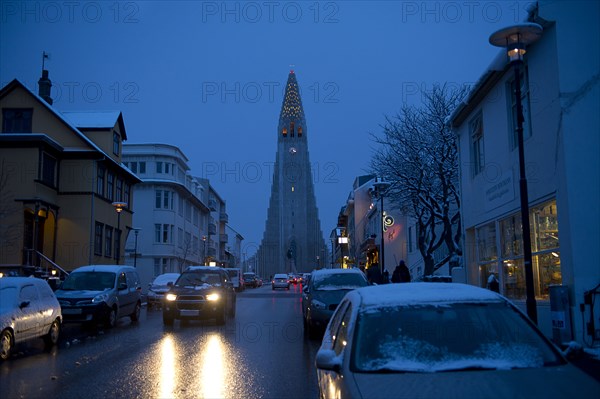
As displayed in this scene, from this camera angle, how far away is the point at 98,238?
37.2m

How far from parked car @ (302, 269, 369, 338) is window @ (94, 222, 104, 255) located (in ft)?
75.7

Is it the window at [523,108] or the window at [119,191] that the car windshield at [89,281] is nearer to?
the window at [523,108]

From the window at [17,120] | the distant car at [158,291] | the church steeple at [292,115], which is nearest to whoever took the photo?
the distant car at [158,291]

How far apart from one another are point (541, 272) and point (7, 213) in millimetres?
25714

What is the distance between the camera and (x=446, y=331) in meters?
4.79

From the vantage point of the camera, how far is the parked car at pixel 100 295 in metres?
18.0

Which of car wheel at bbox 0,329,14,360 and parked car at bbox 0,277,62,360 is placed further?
parked car at bbox 0,277,62,360

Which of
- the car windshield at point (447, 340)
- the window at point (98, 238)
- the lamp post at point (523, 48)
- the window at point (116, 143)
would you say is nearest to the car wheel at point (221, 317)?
the lamp post at point (523, 48)

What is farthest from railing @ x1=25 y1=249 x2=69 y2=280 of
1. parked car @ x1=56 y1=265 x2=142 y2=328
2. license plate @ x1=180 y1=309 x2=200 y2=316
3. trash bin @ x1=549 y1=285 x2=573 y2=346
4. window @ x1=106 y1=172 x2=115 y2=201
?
trash bin @ x1=549 y1=285 x2=573 y2=346

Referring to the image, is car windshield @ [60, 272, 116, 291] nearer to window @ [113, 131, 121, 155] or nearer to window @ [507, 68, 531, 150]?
window @ [507, 68, 531, 150]

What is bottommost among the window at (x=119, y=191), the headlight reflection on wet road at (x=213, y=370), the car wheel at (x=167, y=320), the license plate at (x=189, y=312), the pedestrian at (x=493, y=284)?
the headlight reflection on wet road at (x=213, y=370)

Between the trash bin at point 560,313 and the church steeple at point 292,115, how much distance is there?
12789cm

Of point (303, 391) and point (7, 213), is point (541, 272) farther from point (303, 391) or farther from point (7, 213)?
point (7, 213)

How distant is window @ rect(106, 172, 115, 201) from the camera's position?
38500mm
